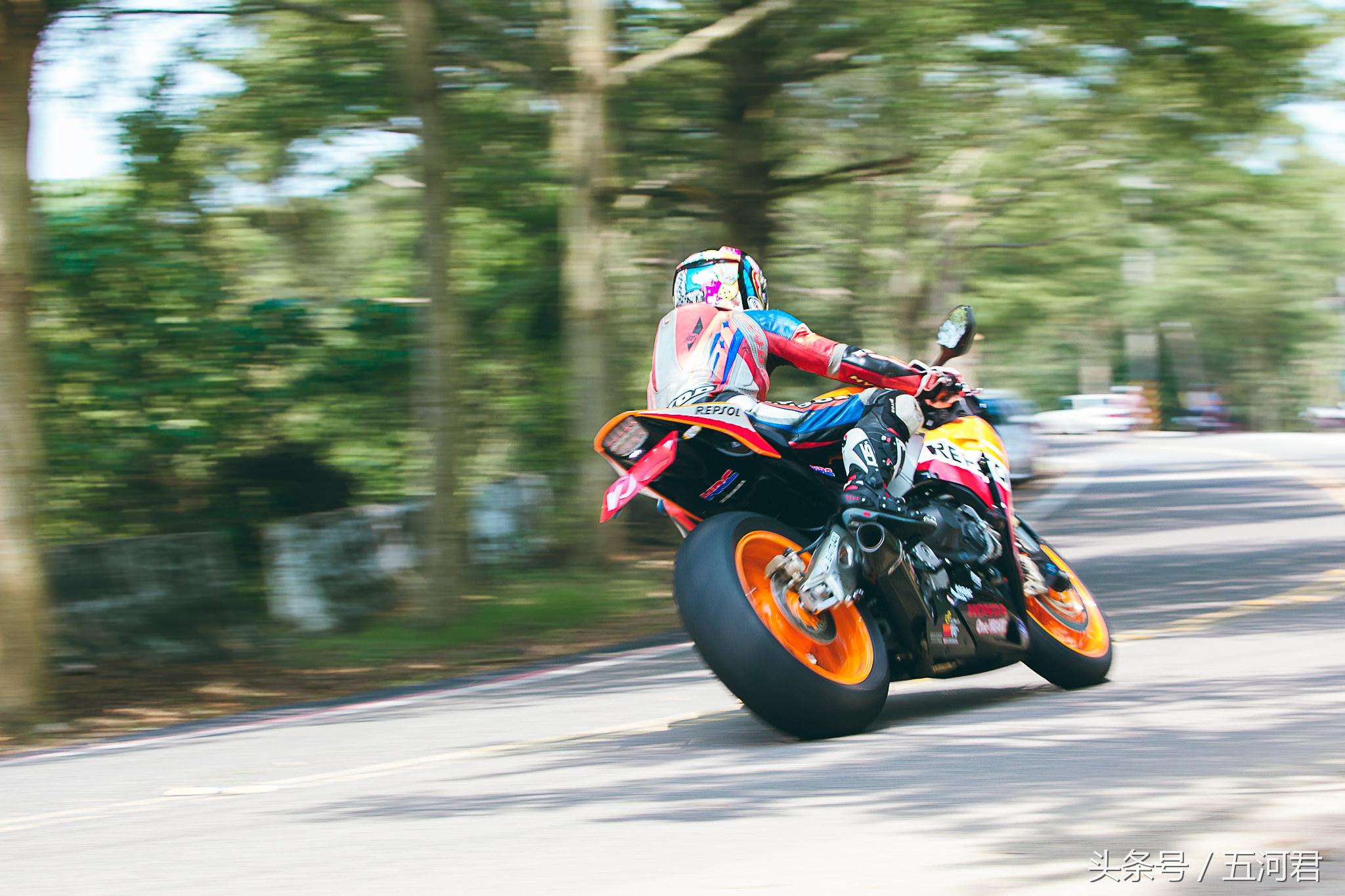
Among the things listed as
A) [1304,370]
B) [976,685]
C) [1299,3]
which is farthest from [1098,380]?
[976,685]

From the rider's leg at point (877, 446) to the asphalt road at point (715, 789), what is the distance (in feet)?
3.05

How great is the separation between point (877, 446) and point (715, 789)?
1571 mm

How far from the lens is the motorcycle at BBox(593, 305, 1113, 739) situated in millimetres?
5426

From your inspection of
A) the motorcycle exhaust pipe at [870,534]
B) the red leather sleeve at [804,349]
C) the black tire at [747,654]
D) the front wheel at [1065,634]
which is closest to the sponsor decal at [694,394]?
the red leather sleeve at [804,349]

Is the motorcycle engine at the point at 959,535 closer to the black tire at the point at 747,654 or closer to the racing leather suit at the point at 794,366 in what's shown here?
the racing leather suit at the point at 794,366

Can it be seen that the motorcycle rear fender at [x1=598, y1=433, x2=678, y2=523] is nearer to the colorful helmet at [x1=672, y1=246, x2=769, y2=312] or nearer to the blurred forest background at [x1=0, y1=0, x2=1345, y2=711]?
the colorful helmet at [x1=672, y1=246, x2=769, y2=312]

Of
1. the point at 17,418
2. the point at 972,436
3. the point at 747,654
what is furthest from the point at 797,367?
the point at 17,418

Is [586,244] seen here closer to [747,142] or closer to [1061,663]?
[747,142]

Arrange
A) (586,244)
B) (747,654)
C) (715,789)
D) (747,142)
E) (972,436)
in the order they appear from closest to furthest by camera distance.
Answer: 1. (715,789)
2. (747,654)
3. (972,436)
4. (586,244)
5. (747,142)

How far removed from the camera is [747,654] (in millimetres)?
5293

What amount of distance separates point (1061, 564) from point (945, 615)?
1151 millimetres

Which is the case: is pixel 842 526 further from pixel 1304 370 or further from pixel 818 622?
pixel 1304 370

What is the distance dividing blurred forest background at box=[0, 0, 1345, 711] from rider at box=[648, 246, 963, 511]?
182 inches

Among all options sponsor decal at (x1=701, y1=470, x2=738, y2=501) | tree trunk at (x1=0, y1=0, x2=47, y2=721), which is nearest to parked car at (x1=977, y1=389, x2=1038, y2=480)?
tree trunk at (x1=0, y1=0, x2=47, y2=721)
